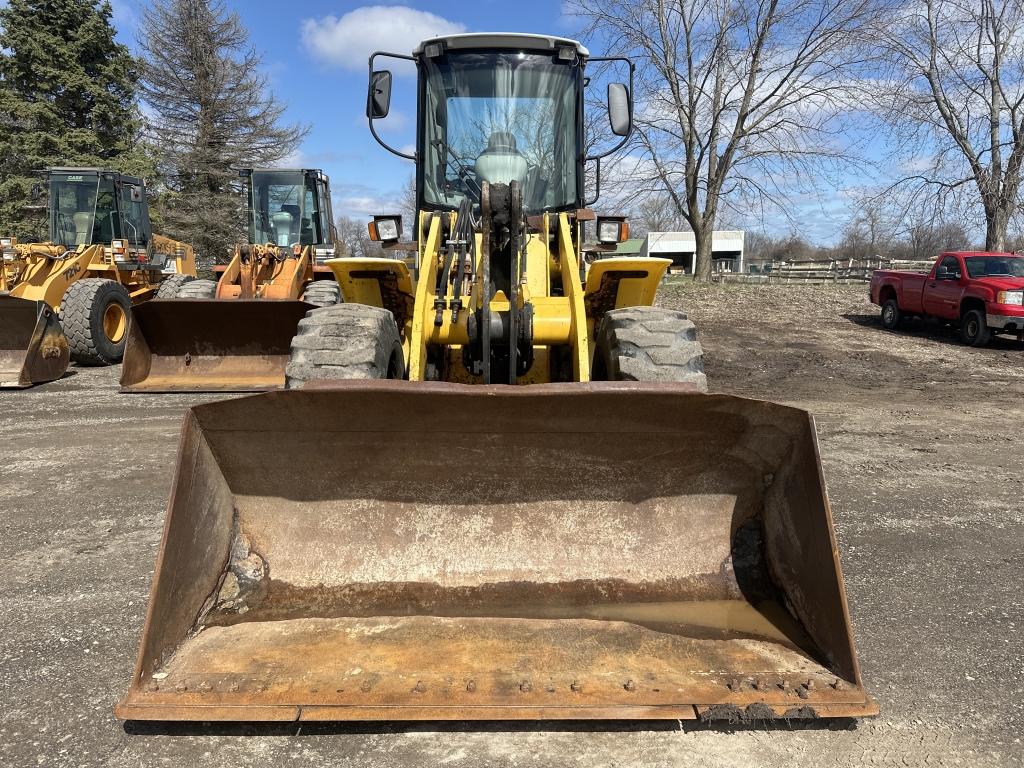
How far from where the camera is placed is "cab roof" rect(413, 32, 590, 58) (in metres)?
4.42

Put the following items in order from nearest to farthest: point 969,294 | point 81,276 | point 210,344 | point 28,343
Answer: point 210,344
point 28,343
point 81,276
point 969,294

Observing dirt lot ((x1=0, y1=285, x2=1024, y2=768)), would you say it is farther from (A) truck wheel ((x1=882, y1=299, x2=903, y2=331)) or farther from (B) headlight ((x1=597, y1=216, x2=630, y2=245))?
(A) truck wheel ((x1=882, y1=299, x2=903, y2=331))

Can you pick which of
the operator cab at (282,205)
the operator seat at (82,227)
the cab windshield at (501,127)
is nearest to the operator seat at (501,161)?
the cab windshield at (501,127)

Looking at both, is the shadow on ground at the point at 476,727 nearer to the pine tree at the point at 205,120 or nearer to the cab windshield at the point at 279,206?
the cab windshield at the point at 279,206

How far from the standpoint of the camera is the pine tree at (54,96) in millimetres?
25672

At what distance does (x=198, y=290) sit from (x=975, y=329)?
13.9 metres

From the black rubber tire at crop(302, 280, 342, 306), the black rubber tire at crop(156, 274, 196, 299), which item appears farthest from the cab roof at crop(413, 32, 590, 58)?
the black rubber tire at crop(156, 274, 196, 299)

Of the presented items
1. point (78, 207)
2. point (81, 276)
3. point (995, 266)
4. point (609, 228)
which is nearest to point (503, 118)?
point (609, 228)

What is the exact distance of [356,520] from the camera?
282 centimetres

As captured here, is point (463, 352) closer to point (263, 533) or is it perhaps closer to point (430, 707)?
point (263, 533)

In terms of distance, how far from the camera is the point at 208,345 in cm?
782

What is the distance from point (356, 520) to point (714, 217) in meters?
22.1

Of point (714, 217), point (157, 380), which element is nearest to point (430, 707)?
point (157, 380)

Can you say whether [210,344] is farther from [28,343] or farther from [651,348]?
[651,348]
